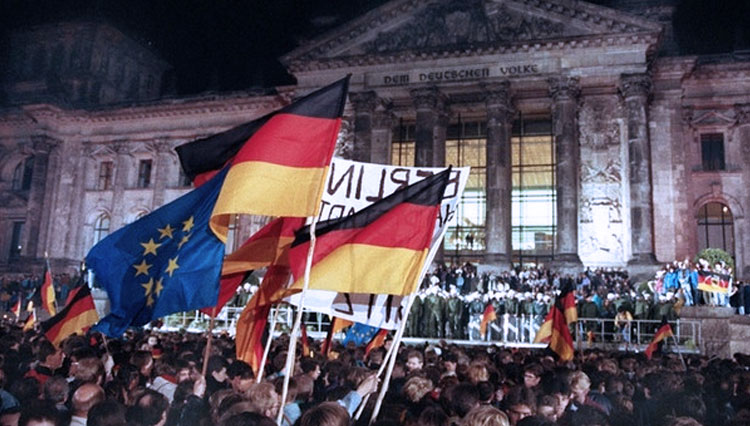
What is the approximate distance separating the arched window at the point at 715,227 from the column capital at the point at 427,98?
1422cm

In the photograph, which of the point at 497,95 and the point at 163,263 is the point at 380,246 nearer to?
the point at 163,263

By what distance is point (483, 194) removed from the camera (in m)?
39.0

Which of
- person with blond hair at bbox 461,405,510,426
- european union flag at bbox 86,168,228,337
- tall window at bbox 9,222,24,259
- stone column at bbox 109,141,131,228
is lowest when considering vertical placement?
person with blond hair at bbox 461,405,510,426

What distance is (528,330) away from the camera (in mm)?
22047

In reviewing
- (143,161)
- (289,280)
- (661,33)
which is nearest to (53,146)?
(143,161)

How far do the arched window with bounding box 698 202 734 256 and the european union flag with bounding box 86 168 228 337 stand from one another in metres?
31.6

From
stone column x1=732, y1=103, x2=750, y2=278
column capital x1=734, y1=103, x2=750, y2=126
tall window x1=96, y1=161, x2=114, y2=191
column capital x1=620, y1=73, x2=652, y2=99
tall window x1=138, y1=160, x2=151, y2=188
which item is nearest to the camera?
column capital x1=620, y1=73, x2=652, y2=99

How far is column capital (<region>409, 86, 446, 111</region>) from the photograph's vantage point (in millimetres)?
34062

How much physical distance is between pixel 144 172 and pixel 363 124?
18652 millimetres

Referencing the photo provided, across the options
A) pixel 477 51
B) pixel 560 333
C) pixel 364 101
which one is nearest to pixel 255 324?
pixel 560 333

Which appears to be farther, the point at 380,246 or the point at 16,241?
the point at 16,241

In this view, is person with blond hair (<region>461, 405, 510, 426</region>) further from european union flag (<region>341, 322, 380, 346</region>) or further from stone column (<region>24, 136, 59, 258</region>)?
stone column (<region>24, 136, 59, 258</region>)

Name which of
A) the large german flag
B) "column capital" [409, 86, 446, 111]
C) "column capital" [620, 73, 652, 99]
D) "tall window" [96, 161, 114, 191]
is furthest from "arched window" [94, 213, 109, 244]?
the large german flag

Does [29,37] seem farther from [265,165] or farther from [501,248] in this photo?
[265,165]
